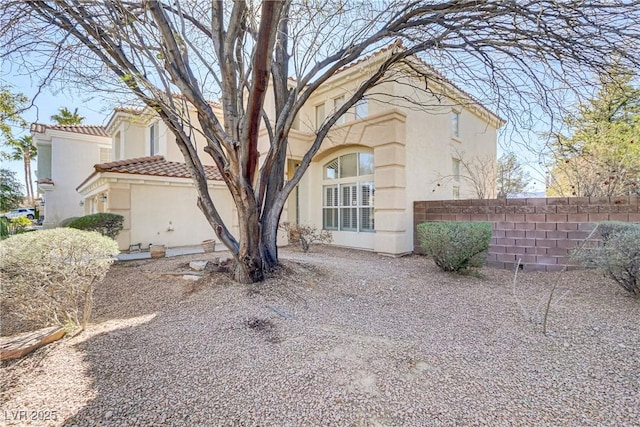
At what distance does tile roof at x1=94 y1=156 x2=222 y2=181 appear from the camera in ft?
33.3

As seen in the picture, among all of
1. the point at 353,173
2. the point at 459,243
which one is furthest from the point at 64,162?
the point at 459,243

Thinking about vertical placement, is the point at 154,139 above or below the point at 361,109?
below

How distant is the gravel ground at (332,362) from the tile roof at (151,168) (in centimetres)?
650

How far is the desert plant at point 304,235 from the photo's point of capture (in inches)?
422

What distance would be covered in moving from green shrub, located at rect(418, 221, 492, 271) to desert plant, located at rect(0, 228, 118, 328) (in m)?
6.56

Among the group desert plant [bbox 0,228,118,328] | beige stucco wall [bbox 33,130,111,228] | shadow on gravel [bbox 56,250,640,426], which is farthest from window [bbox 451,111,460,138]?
beige stucco wall [bbox 33,130,111,228]

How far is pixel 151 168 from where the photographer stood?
11305mm

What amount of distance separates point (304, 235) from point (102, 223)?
676cm

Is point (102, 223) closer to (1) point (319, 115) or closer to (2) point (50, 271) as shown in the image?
(2) point (50, 271)

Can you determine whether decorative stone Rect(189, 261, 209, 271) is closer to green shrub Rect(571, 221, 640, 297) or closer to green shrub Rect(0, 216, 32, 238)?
green shrub Rect(571, 221, 640, 297)

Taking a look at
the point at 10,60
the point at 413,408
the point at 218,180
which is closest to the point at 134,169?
the point at 218,180

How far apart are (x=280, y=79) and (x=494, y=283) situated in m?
6.84

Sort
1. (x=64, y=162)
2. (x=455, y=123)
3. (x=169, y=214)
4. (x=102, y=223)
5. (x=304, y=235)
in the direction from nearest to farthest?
(x=102, y=223), (x=304, y=235), (x=169, y=214), (x=455, y=123), (x=64, y=162)

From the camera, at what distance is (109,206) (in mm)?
10039
